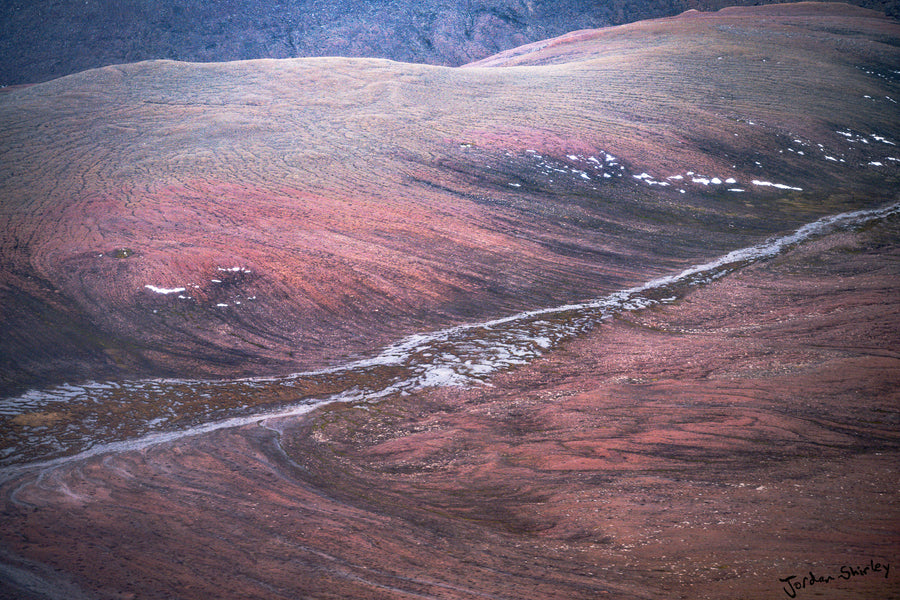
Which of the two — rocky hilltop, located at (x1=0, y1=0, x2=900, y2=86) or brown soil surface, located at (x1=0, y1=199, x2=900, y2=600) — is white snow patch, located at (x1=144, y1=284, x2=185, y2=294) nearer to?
brown soil surface, located at (x1=0, y1=199, x2=900, y2=600)

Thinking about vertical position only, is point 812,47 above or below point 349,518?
above

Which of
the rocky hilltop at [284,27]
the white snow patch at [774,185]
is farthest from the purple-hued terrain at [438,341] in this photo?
the rocky hilltop at [284,27]

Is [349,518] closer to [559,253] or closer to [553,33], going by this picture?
[559,253]

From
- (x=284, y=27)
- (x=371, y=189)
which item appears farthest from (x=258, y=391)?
(x=284, y=27)

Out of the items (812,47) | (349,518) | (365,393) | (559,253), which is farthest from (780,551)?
(812,47)
